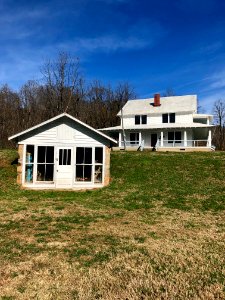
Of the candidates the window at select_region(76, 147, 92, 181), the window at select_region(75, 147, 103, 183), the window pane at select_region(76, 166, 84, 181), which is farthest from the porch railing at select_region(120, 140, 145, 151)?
the window pane at select_region(76, 166, 84, 181)

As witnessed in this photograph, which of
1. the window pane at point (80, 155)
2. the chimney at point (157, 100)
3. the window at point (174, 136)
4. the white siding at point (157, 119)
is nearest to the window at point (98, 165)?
the window pane at point (80, 155)

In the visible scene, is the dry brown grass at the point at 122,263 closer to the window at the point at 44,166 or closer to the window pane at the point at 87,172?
→ the window at the point at 44,166

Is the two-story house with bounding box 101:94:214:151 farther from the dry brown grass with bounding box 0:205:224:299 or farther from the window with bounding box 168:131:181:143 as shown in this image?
the dry brown grass with bounding box 0:205:224:299

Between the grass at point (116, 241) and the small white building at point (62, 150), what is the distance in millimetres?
1169

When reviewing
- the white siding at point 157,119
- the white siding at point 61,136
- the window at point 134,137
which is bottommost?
the white siding at point 61,136

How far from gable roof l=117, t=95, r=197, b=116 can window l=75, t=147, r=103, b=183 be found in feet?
66.0

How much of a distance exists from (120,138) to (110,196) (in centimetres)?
2225

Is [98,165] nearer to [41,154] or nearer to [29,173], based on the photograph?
[41,154]

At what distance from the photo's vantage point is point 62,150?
64.8 ft

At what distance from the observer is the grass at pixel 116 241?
6.06 m

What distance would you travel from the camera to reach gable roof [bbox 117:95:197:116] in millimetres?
38569

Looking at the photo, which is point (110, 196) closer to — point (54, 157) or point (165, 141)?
point (54, 157)

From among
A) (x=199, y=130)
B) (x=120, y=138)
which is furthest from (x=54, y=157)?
(x=199, y=130)

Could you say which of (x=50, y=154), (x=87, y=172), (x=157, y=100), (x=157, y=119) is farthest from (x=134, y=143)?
(x=50, y=154)
